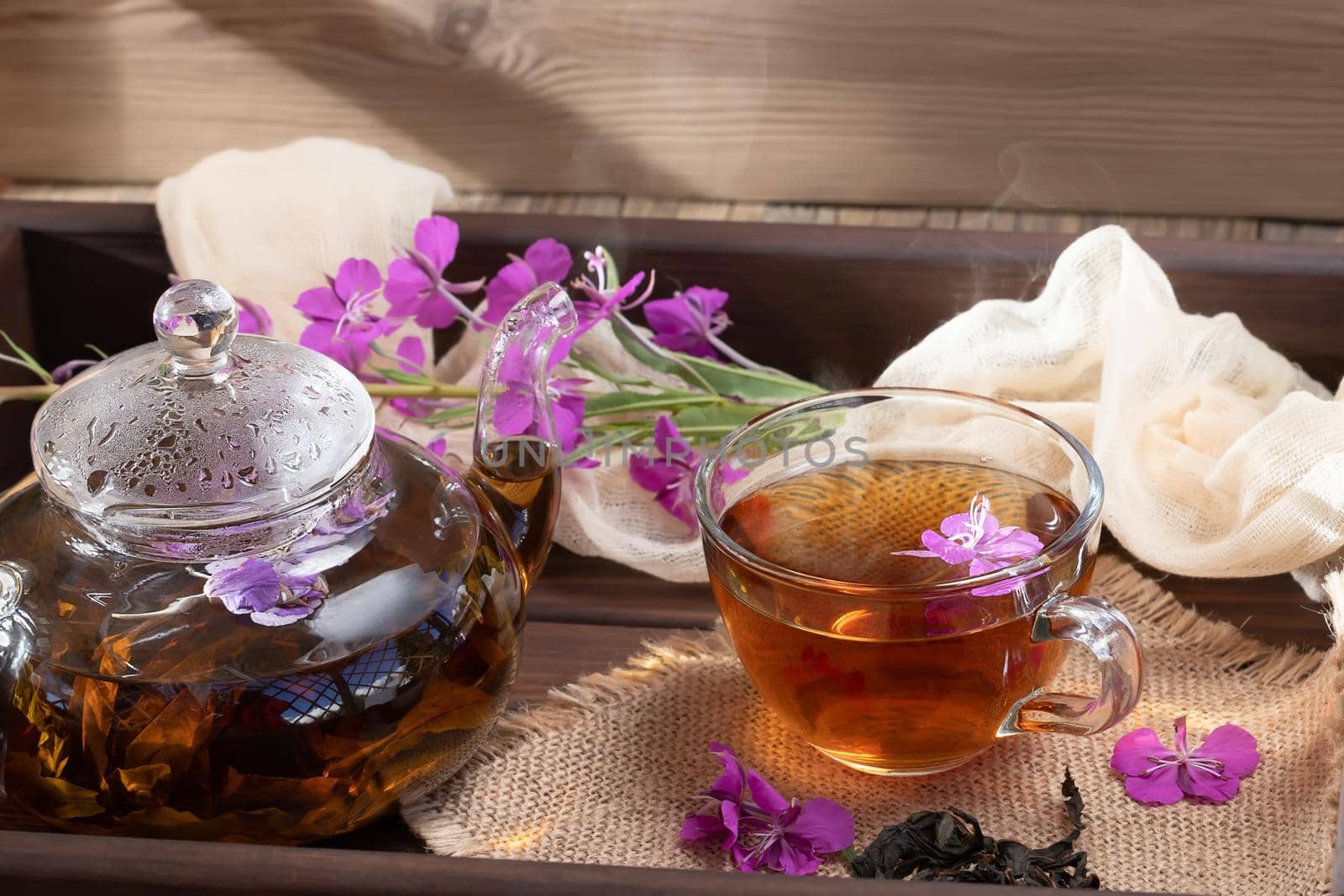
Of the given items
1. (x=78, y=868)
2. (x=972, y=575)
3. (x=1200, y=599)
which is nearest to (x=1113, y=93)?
(x=1200, y=599)

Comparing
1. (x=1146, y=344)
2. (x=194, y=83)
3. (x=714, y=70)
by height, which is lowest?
(x=194, y=83)

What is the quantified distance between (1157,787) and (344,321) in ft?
1.40

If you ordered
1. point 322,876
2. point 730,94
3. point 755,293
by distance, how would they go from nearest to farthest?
point 322,876, point 755,293, point 730,94

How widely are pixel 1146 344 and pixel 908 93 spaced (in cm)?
59

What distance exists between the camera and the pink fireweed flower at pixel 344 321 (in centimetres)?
72

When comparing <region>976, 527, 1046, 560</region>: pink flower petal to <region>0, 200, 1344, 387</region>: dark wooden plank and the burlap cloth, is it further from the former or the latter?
<region>0, 200, 1344, 387</region>: dark wooden plank

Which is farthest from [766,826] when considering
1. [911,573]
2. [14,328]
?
[14,328]

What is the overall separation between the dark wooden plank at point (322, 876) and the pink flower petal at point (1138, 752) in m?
0.16

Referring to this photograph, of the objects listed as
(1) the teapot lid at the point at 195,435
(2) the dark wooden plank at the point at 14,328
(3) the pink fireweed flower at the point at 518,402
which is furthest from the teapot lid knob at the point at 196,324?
(2) the dark wooden plank at the point at 14,328

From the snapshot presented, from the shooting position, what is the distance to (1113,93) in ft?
3.73

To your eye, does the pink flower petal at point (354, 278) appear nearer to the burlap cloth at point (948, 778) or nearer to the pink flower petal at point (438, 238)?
the pink flower petal at point (438, 238)

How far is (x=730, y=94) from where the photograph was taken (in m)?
1.32

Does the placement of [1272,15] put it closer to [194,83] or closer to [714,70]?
[714,70]

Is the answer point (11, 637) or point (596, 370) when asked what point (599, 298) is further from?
point (11, 637)
